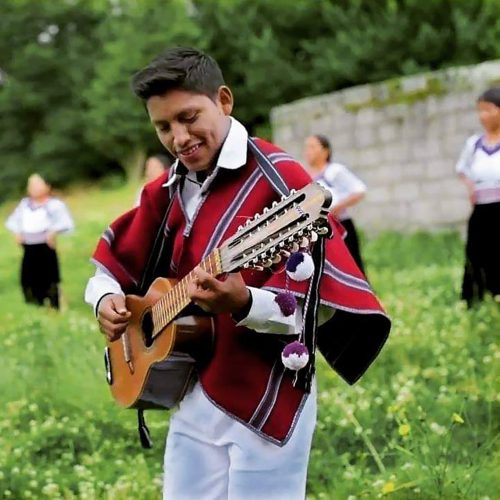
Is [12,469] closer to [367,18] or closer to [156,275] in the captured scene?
[156,275]

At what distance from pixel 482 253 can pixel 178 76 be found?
4960 millimetres

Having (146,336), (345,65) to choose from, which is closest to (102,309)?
(146,336)

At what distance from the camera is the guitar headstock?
204cm

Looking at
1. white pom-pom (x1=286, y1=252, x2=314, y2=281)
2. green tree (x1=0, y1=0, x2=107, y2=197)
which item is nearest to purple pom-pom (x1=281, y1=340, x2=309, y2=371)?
white pom-pom (x1=286, y1=252, x2=314, y2=281)

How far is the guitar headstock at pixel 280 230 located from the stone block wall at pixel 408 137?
8.55 m

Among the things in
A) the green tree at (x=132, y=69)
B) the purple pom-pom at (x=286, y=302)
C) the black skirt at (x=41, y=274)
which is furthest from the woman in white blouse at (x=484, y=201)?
the green tree at (x=132, y=69)

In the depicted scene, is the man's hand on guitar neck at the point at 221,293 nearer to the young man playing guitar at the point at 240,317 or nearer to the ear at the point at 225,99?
the young man playing guitar at the point at 240,317

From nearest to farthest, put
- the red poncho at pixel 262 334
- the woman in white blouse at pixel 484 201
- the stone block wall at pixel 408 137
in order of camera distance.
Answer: the red poncho at pixel 262 334 < the woman in white blouse at pixel 484 201 < the stone block wall at pixel 408 137

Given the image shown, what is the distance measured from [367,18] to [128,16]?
29.4 ft

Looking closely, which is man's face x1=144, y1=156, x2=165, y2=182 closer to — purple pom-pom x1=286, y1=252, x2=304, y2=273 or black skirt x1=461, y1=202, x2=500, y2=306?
black skirt x1=461, y1=202, x2=500, y2=306

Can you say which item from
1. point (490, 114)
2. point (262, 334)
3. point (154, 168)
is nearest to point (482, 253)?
point (490, 114)

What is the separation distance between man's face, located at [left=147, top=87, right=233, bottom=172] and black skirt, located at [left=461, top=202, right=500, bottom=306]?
4.68m

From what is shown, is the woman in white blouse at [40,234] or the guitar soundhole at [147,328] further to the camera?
the woman in white blouse at [40,234]

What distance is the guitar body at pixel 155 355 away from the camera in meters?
2.37
